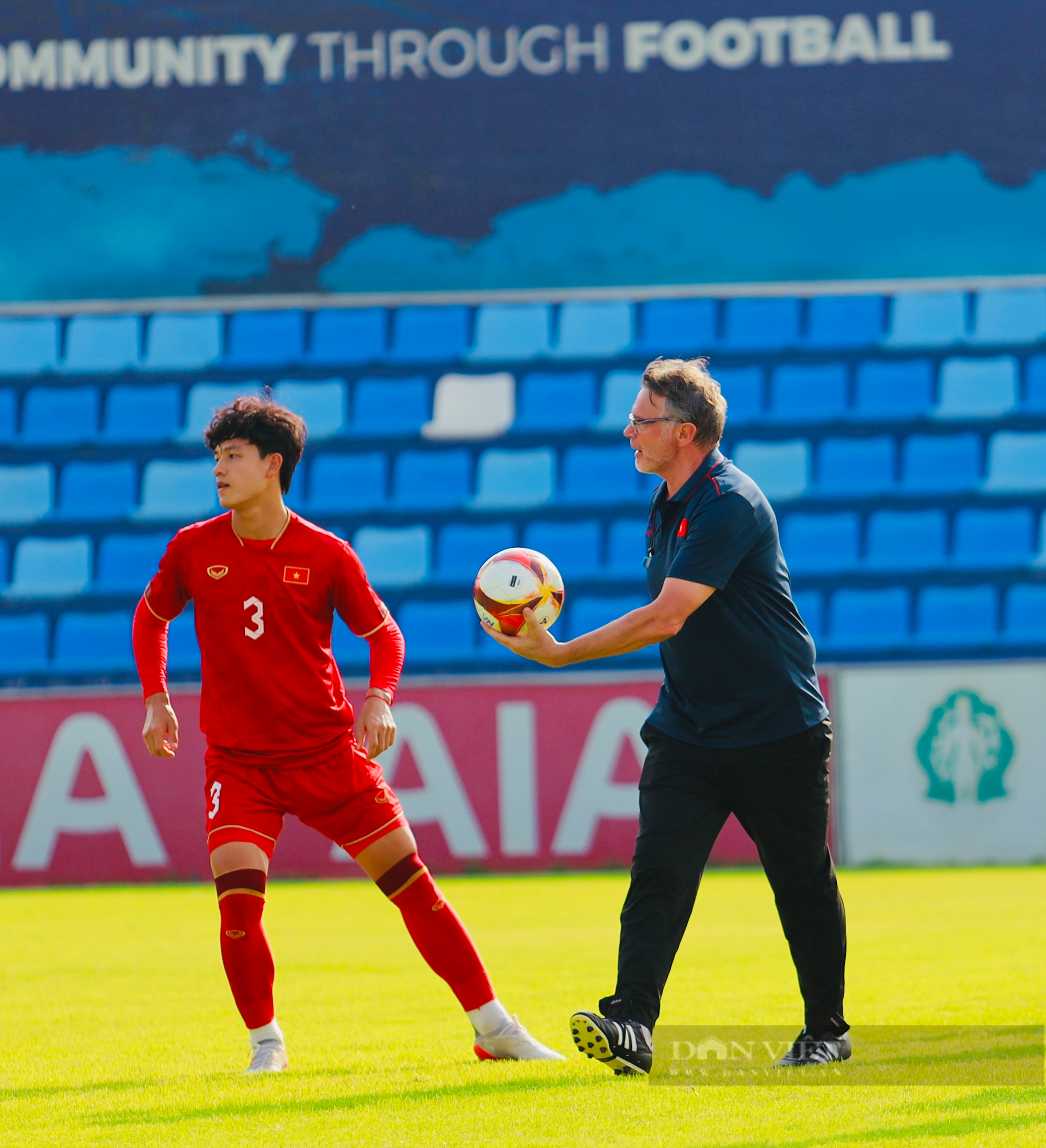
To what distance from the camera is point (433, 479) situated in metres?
13.6

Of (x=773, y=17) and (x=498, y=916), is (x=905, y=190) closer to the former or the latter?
(x=773, y=17)

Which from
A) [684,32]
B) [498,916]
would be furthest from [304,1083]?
[684,32]

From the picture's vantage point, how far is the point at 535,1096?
388 cm

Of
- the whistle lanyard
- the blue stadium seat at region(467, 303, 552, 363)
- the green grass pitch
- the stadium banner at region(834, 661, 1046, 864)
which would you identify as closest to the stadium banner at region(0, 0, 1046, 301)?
the blue stadium seat at region(467, 303, 552, 363)

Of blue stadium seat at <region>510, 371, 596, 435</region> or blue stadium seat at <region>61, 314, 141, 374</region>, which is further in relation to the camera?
blue stadium seat at <region>61, 314, 141, 374</region>

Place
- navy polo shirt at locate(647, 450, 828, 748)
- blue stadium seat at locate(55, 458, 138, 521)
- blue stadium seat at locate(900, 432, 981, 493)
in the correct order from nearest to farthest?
navy polo shirt at locate(647, 450, 828, 748) < blue stadium seat at locate(900, 432, 981, 493) < blue stadium seat at locate(55, 458, 138, 521)

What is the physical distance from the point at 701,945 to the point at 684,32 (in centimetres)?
953

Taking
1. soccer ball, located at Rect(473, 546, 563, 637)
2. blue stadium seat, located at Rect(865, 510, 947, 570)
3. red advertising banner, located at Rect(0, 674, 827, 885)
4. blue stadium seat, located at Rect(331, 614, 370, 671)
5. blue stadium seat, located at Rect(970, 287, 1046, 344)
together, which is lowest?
red advertising banner, located at Rect(0, 674, 827, 885)

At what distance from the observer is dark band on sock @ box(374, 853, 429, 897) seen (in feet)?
15.0

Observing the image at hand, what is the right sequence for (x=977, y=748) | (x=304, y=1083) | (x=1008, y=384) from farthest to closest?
(x=1008, y=384)
(x=977, y=748)
(x=304, y=1083)

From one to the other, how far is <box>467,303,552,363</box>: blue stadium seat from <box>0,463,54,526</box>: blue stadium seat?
3651 millimetres

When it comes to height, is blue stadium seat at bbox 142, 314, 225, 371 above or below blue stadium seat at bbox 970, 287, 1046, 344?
below

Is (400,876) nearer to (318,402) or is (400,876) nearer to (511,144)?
(318,402)

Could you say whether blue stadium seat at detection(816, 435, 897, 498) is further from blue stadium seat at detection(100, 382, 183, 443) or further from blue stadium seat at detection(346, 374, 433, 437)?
blue stadium seat at detection(100, 382, 183, 443)
